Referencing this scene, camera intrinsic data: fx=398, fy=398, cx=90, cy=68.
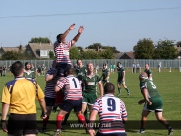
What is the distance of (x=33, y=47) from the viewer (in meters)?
126

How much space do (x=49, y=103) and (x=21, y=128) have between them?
14.5 feet

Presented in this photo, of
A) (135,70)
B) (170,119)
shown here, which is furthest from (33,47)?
(170,119)

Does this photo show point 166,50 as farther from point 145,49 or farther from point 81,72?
point 81,72

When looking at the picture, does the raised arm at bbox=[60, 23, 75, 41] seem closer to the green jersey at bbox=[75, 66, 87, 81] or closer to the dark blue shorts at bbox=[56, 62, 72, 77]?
the dark blue shorts at bbox=[56, 62, 72, 77]

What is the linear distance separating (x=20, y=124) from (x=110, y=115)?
1742mm

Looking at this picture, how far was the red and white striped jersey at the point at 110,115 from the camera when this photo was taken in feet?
24.2

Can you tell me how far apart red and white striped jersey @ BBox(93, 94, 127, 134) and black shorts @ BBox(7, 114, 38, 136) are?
4.34ft

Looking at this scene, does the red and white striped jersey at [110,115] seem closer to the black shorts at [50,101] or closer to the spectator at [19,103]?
the spectator at [19,103]

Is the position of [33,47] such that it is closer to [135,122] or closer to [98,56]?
[98,56]

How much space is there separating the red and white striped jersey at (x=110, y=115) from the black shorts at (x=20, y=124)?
4.34 ft

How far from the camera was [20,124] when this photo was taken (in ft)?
25.1

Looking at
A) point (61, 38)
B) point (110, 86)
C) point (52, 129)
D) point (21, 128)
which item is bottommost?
point (52, 129)

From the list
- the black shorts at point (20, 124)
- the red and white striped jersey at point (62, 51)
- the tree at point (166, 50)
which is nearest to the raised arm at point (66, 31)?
the red and white striped jersey at point (62, 51)

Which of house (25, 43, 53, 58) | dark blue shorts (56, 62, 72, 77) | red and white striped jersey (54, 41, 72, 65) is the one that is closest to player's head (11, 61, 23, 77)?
red and white striped jersey (54, 41, 72, 65)
